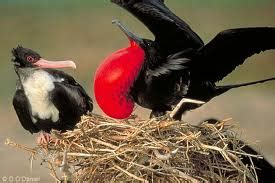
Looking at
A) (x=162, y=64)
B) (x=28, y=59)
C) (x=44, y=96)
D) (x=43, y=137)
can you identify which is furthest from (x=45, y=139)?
(x=162, y=64)

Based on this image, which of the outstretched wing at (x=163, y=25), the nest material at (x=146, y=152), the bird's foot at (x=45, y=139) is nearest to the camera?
the nest material at (x=146, y=152)

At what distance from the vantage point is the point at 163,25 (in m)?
2.08

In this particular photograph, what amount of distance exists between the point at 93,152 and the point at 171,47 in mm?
491

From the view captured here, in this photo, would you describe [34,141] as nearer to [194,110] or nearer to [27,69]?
[27,69]

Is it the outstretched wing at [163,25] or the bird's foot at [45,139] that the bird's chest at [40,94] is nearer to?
the bird's foot at [45,139]

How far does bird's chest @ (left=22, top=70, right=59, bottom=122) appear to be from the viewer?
2.07 meters

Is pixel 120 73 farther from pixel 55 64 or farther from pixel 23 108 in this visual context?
pixel 23 108

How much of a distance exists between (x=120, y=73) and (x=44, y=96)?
9.1 inches

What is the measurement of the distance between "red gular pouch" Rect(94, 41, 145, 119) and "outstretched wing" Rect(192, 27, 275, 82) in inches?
7.0

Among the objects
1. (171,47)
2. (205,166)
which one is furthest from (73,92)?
(205,166)

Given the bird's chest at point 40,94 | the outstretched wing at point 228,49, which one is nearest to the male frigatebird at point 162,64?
the outstretched wing at point 228,49

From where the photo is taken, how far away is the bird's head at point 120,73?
6.75ft

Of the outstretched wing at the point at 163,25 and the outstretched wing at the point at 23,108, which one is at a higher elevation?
the outstretched wing at the point at 163,25

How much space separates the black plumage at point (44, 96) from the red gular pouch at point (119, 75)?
0.27 feet
